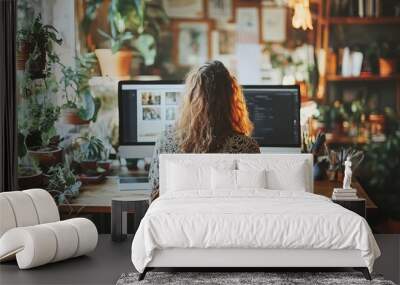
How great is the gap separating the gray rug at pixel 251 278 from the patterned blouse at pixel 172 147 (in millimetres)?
2000

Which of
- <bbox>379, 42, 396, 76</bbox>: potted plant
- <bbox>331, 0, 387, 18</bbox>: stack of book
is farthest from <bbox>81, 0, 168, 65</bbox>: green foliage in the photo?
<bbox>379, 42, 396, 76</bbox>: potted plant

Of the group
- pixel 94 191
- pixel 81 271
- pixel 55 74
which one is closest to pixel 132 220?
pixel 94 191

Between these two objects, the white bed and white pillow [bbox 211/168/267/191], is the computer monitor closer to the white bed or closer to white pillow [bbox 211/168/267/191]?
white pillow [bbox 211/168/267/191]

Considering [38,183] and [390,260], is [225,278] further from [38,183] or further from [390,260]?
[38,183]

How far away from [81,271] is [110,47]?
3.11 meters

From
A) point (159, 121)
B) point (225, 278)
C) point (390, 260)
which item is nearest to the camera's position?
point (225, 278)

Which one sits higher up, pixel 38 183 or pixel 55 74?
pixel 55 74

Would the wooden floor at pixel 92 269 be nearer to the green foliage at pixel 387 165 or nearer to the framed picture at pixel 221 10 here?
the green foliage at pixel 387 165

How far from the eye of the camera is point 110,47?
8.77m

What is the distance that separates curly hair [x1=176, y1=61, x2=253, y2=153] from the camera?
792 centimetres

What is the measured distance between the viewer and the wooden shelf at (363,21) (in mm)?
8625

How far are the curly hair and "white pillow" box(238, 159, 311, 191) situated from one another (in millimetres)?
432

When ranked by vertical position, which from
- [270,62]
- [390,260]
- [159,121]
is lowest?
[390,260]

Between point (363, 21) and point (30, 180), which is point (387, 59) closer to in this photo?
point (363, 21)
